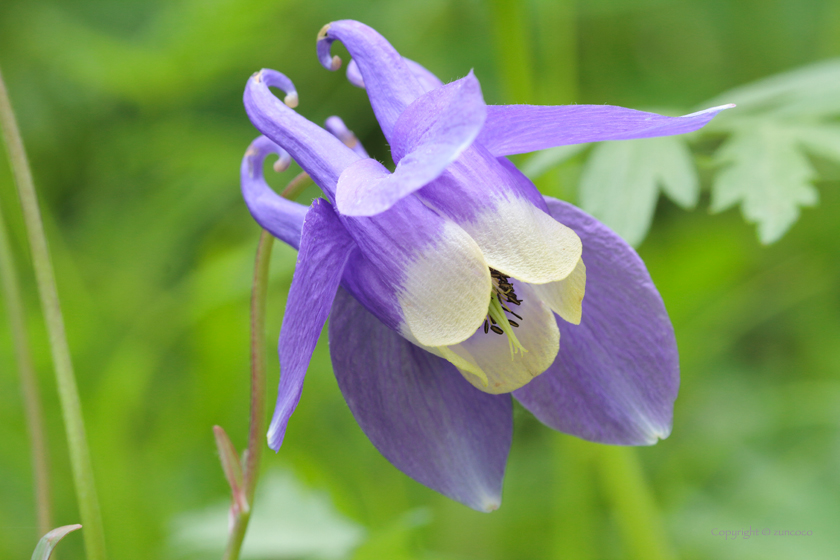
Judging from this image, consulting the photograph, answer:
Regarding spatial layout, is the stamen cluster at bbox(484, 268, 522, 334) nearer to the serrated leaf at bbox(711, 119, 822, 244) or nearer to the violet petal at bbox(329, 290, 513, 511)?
the violet petal at bbox(329, 290, 513, 511)

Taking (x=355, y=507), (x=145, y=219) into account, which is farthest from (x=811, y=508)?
(x=145, y=219)

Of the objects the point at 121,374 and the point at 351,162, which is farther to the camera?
the point at 121,374

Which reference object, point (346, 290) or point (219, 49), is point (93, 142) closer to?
point (219, 49)

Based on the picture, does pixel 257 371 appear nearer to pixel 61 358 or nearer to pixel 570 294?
pixel 61 358

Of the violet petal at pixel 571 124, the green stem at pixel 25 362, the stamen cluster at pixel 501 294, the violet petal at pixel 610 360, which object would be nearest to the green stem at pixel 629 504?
the violet petal at pixel 610 360

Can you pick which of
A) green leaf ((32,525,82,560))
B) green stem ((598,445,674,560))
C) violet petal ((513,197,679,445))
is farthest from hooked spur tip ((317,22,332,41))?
green stem ((598,445,674,560))
